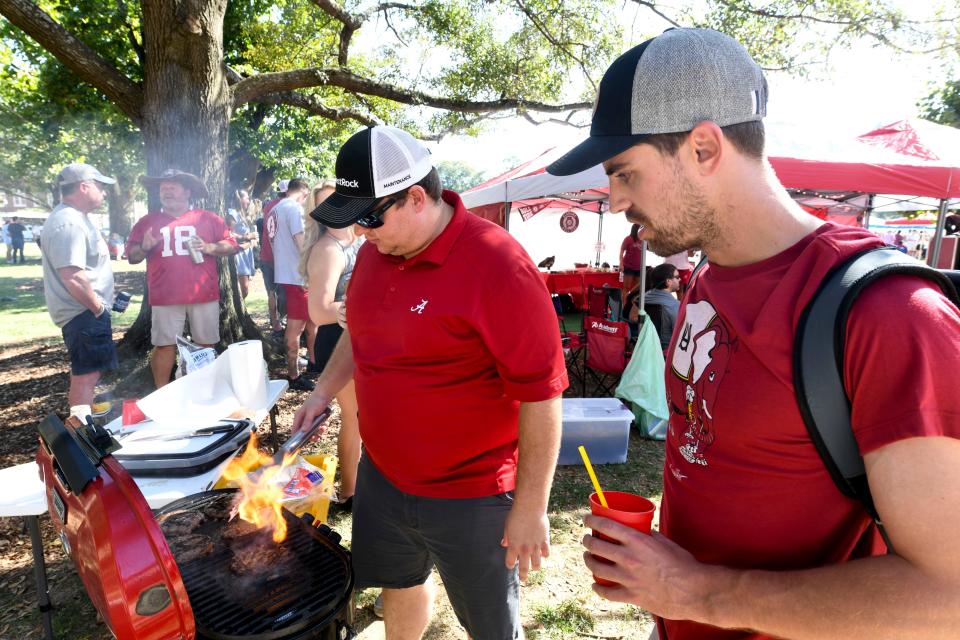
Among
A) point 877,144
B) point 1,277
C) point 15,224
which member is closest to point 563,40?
point 877,144

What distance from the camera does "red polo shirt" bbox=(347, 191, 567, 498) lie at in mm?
1657

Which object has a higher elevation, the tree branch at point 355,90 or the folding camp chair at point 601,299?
the tree branch at point 355,90

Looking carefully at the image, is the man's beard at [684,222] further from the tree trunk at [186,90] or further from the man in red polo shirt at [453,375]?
the tree trunk at [186,90]

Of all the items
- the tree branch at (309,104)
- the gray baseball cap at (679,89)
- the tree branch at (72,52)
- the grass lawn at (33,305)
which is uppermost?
the tree branch at (309,104)

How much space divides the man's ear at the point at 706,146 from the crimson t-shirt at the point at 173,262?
5200 mm

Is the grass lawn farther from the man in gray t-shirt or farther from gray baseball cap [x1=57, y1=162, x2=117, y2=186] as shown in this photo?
gray baseball cap [x1=57, y1=162, x2=117, y2=186]

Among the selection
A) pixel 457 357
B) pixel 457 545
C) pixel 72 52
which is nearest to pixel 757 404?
pixel 457 357

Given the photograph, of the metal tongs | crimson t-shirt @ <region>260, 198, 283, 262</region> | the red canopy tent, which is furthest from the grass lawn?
the metal tongs

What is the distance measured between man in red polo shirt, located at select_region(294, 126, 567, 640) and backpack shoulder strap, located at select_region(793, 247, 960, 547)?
882 millimetres

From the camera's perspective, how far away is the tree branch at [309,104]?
8469 mm

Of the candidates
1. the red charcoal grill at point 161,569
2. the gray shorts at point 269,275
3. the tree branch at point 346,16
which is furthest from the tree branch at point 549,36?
the red charcoal grill at point 161,569

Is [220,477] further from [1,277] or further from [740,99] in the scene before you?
[1,277]

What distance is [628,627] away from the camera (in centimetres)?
286

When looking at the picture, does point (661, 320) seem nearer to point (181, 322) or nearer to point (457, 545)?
point (457, 545)
